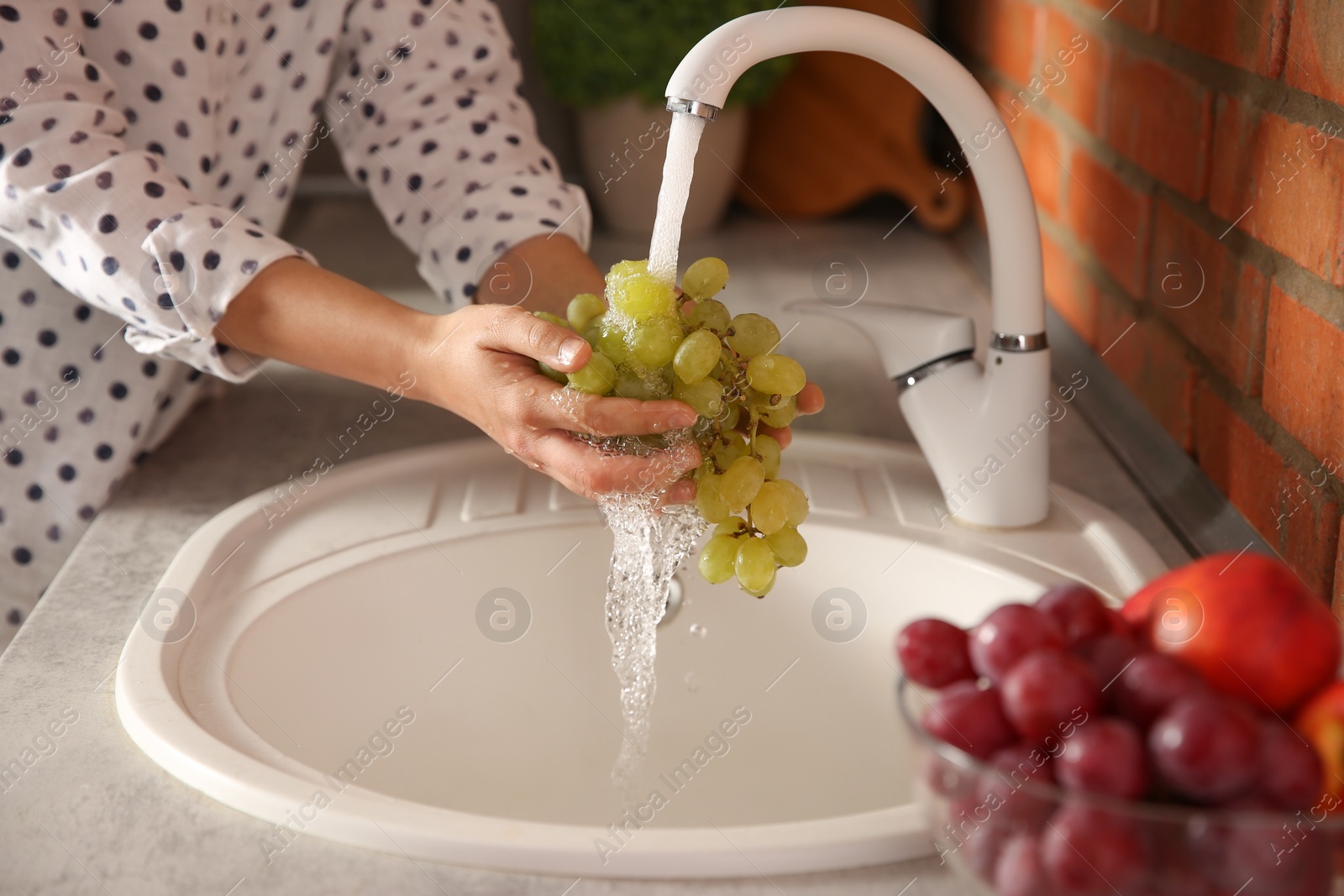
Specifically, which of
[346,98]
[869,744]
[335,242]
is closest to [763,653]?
[869,744]

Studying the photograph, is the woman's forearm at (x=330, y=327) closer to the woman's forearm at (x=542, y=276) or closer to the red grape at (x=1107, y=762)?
the woman's forearm at (x=542, y=276)

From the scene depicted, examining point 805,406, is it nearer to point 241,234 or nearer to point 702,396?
point 702,396

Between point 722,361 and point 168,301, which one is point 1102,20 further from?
point 168,301

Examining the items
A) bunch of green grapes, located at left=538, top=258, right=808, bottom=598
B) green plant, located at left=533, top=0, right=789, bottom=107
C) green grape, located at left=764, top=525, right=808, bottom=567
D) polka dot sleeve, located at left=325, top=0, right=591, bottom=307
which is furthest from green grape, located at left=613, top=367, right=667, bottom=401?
green plant, located at left=533, top=0, right=789, bottom=107

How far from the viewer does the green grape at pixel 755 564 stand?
26.5 inches

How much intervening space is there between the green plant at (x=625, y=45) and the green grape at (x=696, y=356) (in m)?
0.89

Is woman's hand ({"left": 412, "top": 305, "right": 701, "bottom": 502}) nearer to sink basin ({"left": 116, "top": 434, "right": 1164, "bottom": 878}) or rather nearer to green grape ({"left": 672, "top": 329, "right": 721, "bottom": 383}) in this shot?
green grape ({"left": 672, "top": 329, "right": 721, "bottom": 383})

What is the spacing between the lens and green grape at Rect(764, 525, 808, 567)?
681 millimetres

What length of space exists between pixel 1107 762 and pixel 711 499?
1.22 feet

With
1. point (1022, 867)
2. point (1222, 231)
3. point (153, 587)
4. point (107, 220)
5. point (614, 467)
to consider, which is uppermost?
point (1222, 231)

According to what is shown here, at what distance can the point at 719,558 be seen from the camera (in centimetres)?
68

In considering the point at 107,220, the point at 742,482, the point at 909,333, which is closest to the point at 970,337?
the point at 909,333

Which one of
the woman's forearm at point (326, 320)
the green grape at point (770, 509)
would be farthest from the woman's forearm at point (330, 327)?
the green grape at point (770, 509)

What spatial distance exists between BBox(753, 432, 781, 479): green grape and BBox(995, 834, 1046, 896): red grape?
14.8 inches
